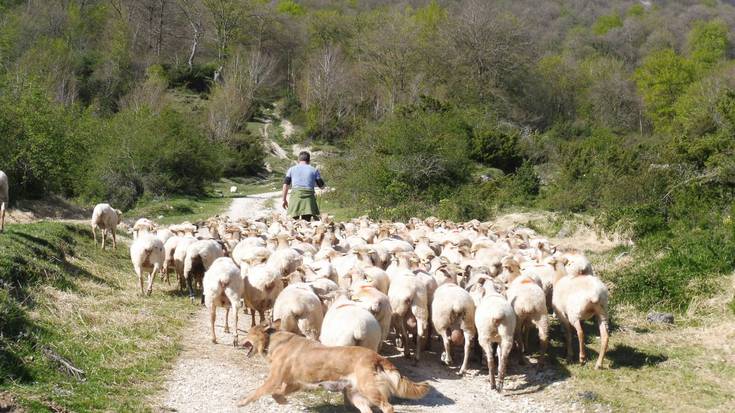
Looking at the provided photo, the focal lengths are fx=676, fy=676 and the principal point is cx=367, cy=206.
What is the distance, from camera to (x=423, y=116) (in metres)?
32.9

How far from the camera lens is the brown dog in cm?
617

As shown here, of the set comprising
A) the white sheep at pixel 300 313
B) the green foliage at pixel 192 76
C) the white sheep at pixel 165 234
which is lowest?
the white sheep at pixel 300 313

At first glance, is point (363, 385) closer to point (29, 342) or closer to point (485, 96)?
point (29, 342)

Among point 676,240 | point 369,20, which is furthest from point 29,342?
point 369,20

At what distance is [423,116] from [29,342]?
1054 inches

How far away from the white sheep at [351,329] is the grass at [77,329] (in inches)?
78.4

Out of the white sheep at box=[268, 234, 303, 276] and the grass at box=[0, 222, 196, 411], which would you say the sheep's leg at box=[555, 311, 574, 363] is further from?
the grass at box=[0, 222, 196, 411]

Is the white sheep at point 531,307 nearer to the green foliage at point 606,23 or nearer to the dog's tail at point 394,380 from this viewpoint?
the dog's tail at point 394,380

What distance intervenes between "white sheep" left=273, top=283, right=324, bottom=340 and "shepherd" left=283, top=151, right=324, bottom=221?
5.82m

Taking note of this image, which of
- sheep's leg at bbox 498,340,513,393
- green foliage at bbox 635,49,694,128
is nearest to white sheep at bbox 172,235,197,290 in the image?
sheep's leg at bbox 498,340,513,393

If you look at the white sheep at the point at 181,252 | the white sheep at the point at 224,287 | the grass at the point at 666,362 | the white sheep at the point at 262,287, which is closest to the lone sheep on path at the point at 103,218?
the white sheep at the point at 181,252

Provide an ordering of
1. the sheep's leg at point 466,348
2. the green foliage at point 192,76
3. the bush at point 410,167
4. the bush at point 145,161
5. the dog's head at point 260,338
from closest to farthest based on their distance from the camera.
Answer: the dog's head at point 260,338 → the sheep's leg at point 466,348 → the bush at point 410,167 → the bush at point 145,161 → the green foliage at point 192,76

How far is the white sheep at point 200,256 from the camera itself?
11742mm

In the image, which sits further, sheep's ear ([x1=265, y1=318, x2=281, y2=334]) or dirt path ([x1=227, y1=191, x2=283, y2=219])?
dirt path ([x1=227, y1=191, x2=283, y2=219])
